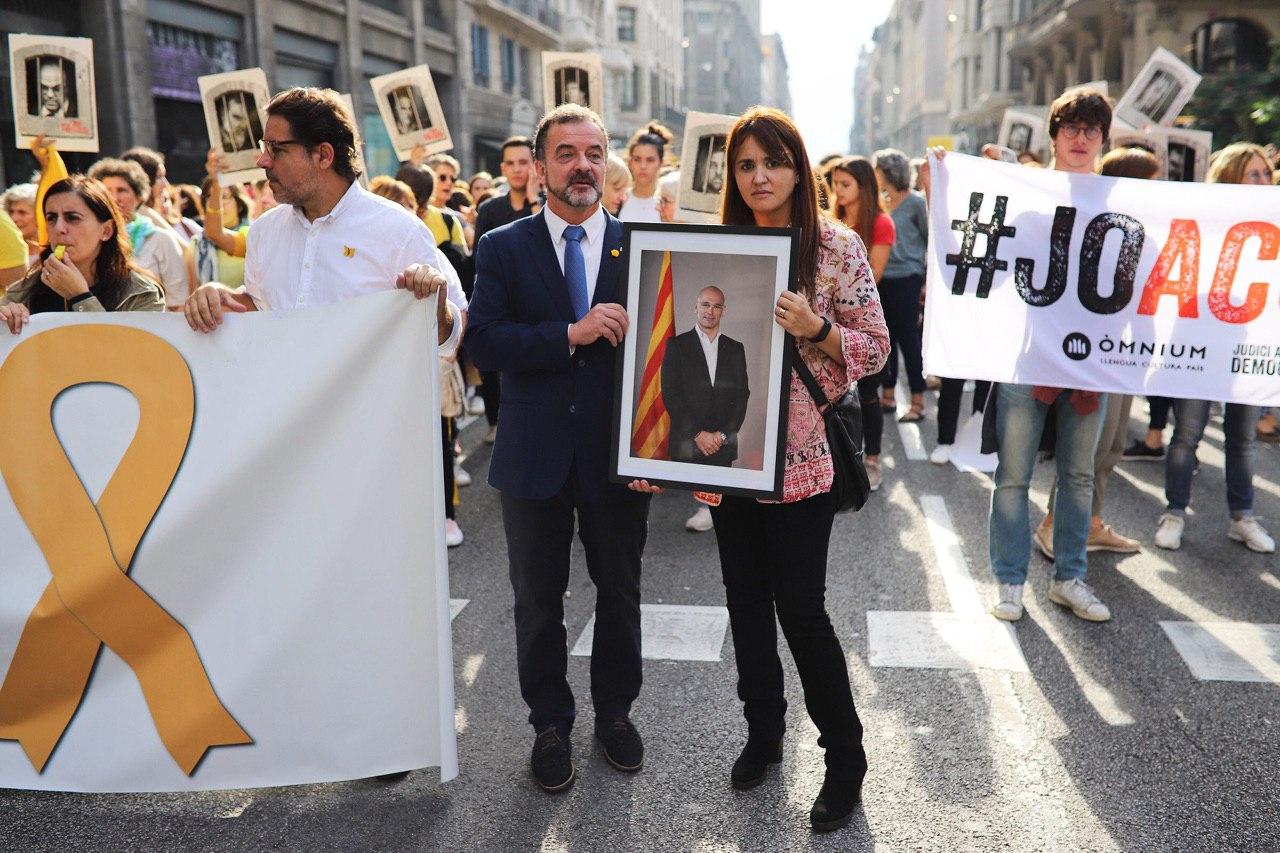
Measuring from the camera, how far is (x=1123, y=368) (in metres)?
4.86

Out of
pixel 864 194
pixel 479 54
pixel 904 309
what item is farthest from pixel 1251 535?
pixel 479 54

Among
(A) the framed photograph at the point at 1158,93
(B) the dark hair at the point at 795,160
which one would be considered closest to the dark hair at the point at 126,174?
(B) the dark hair at the point at 795,160

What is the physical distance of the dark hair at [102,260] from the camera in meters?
3.81

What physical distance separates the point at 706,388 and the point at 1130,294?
2.65 m

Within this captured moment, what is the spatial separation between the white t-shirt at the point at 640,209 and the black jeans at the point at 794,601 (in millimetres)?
4275

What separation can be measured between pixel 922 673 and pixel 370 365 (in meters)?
2.41

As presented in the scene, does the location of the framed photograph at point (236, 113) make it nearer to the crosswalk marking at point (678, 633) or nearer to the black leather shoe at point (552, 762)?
the crosswalk marking at point (678, 633)

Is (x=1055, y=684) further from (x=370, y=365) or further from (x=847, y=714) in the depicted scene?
(x=370, y=365)

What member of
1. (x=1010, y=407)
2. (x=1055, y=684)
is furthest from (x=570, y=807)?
(x=1010, y=407)

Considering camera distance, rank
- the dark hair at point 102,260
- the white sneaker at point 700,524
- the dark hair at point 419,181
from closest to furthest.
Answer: the dark hair at point 102,260, the white sneaker at point 700,524, the dark hair at point 419,181

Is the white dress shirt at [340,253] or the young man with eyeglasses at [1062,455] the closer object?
the white dress shirt at [340,253]

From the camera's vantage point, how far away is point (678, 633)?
4.81 m

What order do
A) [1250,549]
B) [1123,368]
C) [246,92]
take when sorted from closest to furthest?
[1123,368] < [1250,549] < [246,92]

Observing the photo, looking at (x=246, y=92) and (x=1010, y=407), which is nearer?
(x=1010, y=407)
